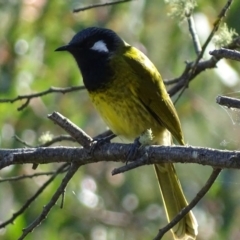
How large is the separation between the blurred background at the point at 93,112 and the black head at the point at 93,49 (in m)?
0.85

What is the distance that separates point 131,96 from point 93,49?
461 millimetres

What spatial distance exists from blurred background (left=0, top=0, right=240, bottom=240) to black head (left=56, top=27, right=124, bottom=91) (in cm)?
85

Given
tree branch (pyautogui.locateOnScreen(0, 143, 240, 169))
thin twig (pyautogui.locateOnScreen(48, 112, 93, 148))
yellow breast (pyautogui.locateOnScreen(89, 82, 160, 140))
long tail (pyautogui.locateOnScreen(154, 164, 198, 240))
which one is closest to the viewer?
tree branch (pyautogui.locateOnScreen(0, 143, 240, 169))

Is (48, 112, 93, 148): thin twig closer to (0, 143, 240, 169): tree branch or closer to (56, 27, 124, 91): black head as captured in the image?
(0, 143, 240, 169): tree branch

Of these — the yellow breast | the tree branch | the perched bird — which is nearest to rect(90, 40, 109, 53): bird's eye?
the perched bird

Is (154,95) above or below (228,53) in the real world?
below

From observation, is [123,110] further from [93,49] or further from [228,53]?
[228,53]

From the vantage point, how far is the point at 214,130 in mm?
5332

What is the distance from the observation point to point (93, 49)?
4422 mm

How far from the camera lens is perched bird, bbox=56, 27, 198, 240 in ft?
13.4

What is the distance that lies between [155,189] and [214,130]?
83 cm

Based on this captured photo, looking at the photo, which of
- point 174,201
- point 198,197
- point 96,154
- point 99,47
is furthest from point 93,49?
point 198,197

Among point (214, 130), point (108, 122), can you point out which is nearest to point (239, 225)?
point (214, 130)

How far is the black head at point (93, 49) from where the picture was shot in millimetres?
4297
